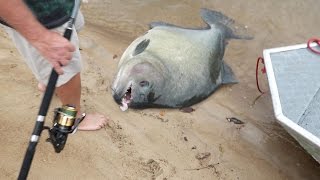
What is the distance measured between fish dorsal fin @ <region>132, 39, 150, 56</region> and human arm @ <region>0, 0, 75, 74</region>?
207 centimetres

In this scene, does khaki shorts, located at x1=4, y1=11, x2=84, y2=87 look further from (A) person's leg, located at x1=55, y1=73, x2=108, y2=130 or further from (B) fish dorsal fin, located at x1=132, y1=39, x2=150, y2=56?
(B) fish dorsal fin, located at x1=132, y1=39, x2=150, y2=56

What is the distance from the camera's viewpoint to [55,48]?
2162 mm

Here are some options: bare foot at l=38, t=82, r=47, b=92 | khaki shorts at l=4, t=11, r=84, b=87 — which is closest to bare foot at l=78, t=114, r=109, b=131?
bare foot at l=38, t=82, r=47, b=92

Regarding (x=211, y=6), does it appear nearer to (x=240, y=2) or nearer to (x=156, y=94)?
→ (x=240, y=2)

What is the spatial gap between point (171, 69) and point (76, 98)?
114 centimetres

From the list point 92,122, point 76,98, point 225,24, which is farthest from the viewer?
point 225,24

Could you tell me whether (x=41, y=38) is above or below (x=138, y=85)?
above

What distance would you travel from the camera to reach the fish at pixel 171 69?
3939mm

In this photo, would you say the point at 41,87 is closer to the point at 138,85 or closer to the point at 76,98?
the point at 76,98

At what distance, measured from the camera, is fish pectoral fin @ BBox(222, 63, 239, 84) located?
4.47 metres

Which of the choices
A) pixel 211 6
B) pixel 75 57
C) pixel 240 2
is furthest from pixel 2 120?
pixel 240 2

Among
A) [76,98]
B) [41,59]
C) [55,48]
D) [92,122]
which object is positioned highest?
[55,48]

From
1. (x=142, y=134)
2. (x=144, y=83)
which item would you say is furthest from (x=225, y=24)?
(x=142, y=134)

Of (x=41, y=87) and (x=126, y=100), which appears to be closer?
(x=41, y=87)
